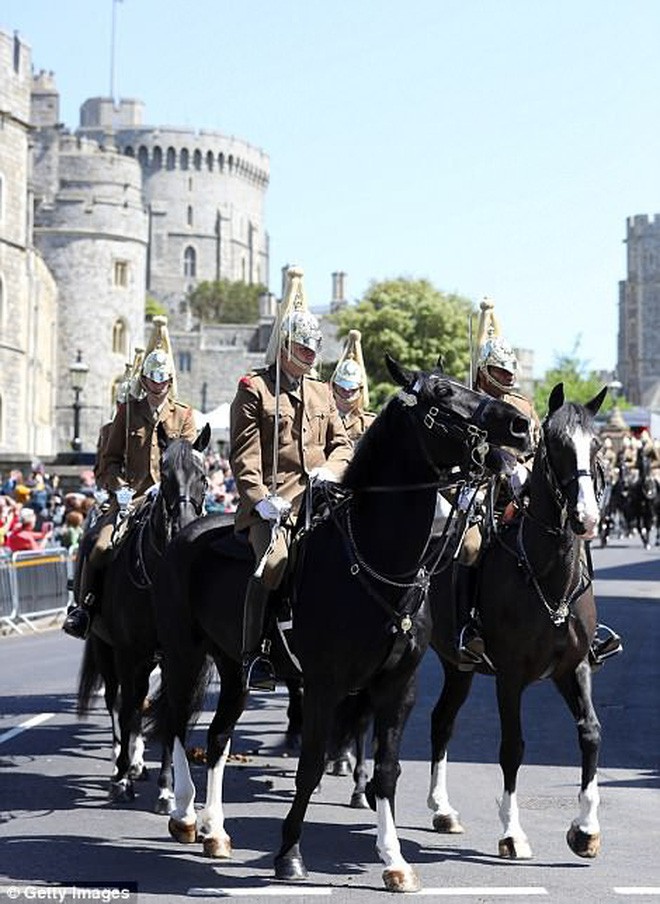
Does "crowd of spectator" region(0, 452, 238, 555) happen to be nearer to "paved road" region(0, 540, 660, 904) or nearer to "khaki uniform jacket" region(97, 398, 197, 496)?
"paved road" region(0, 540, 660, 904)

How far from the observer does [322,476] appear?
9406mm

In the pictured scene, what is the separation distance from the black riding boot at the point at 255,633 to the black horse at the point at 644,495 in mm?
36101

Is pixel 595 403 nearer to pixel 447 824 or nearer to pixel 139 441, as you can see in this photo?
pixel 447 824

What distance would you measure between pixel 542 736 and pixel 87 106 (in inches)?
6480

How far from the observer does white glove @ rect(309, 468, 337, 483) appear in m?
9.33

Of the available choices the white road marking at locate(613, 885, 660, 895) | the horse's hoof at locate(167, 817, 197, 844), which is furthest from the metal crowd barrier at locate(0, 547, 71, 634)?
the white road marking at locate(613, 885, 660, 895)

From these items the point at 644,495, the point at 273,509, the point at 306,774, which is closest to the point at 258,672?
the point at 273,509

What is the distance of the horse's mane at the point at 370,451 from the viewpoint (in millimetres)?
8945

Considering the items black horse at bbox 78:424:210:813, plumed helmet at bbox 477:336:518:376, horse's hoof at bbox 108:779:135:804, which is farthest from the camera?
plumed helmet at bbox 477:336:518:376

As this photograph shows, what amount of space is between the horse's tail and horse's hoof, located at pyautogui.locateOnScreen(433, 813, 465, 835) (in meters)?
3.17

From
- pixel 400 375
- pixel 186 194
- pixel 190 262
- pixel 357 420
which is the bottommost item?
pixel 357 420

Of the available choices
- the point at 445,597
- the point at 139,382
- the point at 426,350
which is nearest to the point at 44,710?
the point at 139,382

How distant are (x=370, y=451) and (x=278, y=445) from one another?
1.16 meters

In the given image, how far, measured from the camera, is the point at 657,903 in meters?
8.28
